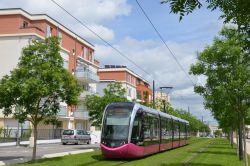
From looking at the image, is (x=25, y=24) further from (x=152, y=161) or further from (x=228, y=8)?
(x=228, y=8)

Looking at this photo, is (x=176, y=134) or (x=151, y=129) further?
(x=176, y=134)

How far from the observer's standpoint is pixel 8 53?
5469cm

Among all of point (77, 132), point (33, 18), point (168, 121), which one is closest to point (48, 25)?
point (33, 18)

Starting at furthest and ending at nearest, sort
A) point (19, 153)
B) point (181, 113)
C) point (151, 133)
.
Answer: point (181, 113)
point (19, 153)
point (151, 133)

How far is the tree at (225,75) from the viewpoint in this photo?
21484 millimetres

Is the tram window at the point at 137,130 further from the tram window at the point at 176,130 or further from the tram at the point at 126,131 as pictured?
the tram window at the point at 176,130

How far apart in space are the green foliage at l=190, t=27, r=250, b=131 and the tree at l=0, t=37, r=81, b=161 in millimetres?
7016

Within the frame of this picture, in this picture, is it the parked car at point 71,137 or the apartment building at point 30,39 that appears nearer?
the parked car at point 71,137

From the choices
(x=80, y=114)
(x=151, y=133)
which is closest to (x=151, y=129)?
(x=151, y=133)

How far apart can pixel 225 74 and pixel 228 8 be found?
47.4 ft

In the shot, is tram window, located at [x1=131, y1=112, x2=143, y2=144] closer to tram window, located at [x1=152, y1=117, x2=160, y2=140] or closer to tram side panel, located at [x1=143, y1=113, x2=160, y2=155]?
tram side panel, located at [x1=143, y1=113, x2=160, y2=155]

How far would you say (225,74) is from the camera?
22250 mm

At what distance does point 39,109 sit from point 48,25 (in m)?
37.8

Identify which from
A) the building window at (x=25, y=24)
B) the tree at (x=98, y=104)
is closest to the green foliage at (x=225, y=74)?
the tree at (x=98, y=104)
